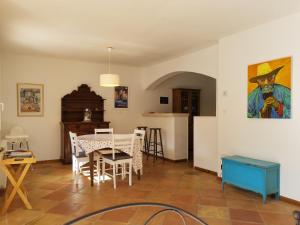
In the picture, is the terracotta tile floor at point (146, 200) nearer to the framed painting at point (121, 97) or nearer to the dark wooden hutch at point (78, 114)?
the dark wooden hutch at point (78, 114)

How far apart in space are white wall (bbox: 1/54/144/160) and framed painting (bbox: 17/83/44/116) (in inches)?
3.8

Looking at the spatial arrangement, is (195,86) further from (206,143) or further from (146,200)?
(146,200)

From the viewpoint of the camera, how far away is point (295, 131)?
3404 millimetres

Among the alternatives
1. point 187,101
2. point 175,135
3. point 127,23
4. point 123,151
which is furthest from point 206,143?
point 127,23

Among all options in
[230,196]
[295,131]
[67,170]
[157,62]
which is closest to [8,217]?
[67,170]

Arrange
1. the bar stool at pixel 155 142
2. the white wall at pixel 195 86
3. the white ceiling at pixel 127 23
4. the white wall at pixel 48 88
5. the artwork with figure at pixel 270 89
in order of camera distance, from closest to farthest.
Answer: the white ceiling at pixel 127 23
the artwork with figure at pixel 270 89
the white wall at pixel 48 88
the bar stool at pixel 155 142
the white wall at pixel 195 86

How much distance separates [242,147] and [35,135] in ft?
15.6

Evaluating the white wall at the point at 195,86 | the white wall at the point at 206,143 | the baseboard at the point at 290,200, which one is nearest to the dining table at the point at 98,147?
the white wall at the point at 206,143

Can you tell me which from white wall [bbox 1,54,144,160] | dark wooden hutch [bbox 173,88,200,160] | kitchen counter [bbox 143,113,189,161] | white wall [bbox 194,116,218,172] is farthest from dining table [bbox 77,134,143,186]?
dark wooden hutch [bbox 173,88,200,160]

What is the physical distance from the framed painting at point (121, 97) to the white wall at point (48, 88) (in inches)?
6.1

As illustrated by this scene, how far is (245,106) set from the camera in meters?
4.12

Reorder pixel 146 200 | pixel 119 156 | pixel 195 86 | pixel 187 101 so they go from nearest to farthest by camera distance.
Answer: pixel 146 200
pixel 119 156
pixel 187 101
pixel 195 86

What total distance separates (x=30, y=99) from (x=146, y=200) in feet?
13.2

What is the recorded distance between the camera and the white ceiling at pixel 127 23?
3111 mm
